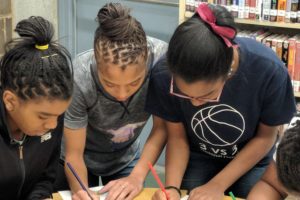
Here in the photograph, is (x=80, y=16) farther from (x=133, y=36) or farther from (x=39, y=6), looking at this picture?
(x=133, y=36)

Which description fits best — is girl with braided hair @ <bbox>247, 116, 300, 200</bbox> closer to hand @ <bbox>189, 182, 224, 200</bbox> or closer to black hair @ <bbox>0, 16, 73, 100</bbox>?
hand @ <bbox>189, 182, 224, 200</bbox>

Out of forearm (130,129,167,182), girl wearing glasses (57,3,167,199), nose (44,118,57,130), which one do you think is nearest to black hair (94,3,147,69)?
girl wearing glasses (57,3,167,199)

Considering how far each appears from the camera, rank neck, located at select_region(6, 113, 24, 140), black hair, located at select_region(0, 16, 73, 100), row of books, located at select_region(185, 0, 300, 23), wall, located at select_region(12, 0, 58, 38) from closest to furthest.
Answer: black hair, located at select_region(0, 16, 73, 100)
neck, located at select_region(6, 113, 24, 140)
row of books, located at select_region(185, 0, 300, 23)
wall, located at select_region(12, 0, 58, 38)

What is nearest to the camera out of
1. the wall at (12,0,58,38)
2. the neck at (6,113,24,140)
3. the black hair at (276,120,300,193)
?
the black hair at (276,120,300,193)

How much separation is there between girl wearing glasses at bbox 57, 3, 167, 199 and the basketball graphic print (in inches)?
8.1

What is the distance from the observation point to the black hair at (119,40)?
1438mm

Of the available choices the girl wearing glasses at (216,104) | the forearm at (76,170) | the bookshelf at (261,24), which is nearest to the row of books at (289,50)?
the bookshelf at (261,24)

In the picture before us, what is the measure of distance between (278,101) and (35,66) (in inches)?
29.6

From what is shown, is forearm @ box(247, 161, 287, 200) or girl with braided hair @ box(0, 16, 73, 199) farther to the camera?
forearm @ box(247, 161, 287, 200)

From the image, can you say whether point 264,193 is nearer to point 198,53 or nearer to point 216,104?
point 216,104

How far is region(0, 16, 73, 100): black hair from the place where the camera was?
1.23 m

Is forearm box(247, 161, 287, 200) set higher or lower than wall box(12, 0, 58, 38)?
lower

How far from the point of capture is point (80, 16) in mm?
3119

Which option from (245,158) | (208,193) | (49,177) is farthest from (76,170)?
(245,158)
